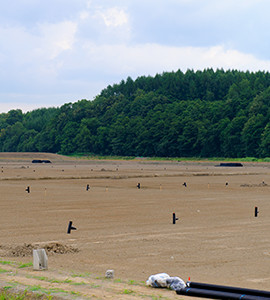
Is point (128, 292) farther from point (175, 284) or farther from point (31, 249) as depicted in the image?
point (31, 249)

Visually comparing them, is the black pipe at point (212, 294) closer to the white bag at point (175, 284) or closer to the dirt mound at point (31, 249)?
the white bag at point (175, 284)

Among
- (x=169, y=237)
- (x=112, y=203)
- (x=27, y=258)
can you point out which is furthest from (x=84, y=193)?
(x=27, y=258)

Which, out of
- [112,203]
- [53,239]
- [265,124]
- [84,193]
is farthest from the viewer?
[265,124]

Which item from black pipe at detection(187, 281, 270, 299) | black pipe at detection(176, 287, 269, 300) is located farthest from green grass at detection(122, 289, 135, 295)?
black pipe at detection(187, 281, 270, 299)

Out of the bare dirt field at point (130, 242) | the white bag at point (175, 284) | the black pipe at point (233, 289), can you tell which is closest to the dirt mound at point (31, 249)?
the bare dirt field at point (130, 242)

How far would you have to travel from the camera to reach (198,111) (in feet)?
629

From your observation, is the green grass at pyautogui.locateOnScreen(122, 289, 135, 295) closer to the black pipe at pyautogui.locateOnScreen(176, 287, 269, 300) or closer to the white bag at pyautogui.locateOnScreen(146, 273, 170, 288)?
the white bag at pyautogui.locateOnScreen(146, 273, 170, 288)

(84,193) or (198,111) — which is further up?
(198,111)

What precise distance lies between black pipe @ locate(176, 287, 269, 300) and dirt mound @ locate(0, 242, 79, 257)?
24.2 feet

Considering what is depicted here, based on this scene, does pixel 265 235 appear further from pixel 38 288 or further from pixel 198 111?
pixel 198 111

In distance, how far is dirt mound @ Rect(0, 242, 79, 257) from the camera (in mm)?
19750

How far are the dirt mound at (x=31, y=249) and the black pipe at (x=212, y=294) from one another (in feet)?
24.2

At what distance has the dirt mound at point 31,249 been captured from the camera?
1975 centimetres

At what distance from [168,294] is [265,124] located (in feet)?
504
